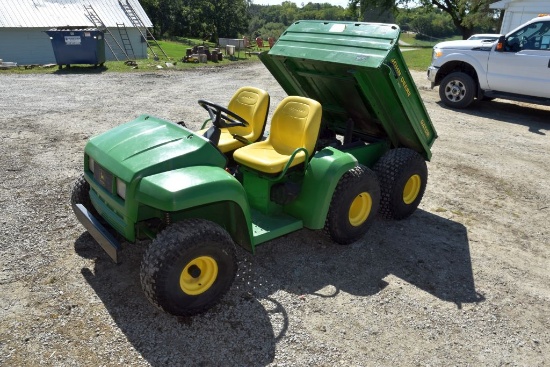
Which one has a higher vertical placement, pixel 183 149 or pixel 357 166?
pixel 183 149

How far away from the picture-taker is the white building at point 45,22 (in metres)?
23.0

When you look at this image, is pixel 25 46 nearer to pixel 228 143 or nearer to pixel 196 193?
pixel 228 143

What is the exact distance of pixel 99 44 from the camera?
16.4m

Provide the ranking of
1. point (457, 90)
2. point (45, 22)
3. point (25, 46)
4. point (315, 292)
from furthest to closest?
point (25, 46)
point (45, 22)
point (457, 90)
point (315, 292)

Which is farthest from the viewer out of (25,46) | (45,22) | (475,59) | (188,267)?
(25,46)

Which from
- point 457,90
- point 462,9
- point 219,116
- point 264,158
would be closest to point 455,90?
point 457,90

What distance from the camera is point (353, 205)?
4.84m

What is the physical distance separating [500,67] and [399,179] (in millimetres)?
6884

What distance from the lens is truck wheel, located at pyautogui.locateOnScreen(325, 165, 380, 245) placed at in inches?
179

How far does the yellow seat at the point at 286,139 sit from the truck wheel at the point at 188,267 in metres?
0.99

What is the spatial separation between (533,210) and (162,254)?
488 centimetres

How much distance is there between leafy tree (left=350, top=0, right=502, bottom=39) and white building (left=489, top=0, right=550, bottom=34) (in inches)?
369

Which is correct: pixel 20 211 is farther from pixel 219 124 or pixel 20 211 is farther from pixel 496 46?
pixel 496 46

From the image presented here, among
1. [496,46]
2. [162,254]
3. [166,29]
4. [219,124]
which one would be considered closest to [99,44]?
[496,46]
